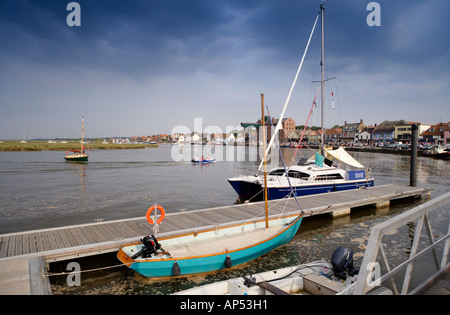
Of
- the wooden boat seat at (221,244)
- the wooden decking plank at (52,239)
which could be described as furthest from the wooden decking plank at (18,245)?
the wooden boat seat at (221,244)

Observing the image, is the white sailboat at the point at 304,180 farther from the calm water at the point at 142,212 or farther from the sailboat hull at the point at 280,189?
the calm water at the point at 142,212

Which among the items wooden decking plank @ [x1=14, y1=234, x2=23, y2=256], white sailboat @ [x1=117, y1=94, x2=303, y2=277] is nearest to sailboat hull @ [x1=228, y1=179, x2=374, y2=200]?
white sailboat @ [x1=117, y1=94, x2=303, y2=277]

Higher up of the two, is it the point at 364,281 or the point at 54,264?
the point at 364,281

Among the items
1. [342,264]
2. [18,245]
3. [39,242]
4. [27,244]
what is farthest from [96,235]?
[342,264]

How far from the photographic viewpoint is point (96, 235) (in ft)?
38.8

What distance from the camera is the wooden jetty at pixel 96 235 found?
8.52m

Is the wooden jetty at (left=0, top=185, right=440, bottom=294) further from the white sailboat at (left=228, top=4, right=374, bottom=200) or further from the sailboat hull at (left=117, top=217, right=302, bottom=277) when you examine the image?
the sailboat hull at (left=117, top=217, right=302, bottom=277)

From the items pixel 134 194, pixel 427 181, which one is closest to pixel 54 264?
pixel 134 194

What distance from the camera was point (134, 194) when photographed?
26594mm

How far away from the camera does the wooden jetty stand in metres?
8.52
